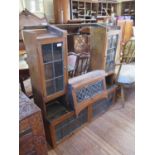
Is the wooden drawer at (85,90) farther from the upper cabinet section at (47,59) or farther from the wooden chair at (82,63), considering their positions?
the wooden chair at (82,63)

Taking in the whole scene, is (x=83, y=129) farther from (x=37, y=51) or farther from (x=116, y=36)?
→ (x=116, y=36)

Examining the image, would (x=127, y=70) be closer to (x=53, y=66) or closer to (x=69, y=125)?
(x=69, y=125)

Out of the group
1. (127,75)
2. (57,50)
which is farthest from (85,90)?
(127,75)

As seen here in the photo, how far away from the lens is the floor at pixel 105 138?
1.76m

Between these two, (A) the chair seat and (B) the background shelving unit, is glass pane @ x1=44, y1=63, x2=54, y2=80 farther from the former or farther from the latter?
(B) the background shelving unit

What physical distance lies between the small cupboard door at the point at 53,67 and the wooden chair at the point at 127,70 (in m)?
1.03

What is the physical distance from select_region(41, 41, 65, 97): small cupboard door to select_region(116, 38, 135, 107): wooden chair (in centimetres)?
103

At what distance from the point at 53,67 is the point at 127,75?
136cm

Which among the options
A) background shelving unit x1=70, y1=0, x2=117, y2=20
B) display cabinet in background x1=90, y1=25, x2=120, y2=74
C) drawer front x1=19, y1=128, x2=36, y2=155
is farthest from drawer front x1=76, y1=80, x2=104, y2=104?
background shelving unit x1=70, y1=0, x2=117, y2=20

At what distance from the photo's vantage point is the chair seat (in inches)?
94.1

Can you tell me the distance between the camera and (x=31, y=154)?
1314 mm

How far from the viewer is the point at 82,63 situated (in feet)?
7.39

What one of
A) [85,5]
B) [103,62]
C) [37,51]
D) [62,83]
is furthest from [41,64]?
[85,5]

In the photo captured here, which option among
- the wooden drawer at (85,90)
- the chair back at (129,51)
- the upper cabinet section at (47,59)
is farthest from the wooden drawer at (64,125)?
the chair back at (129,51)
